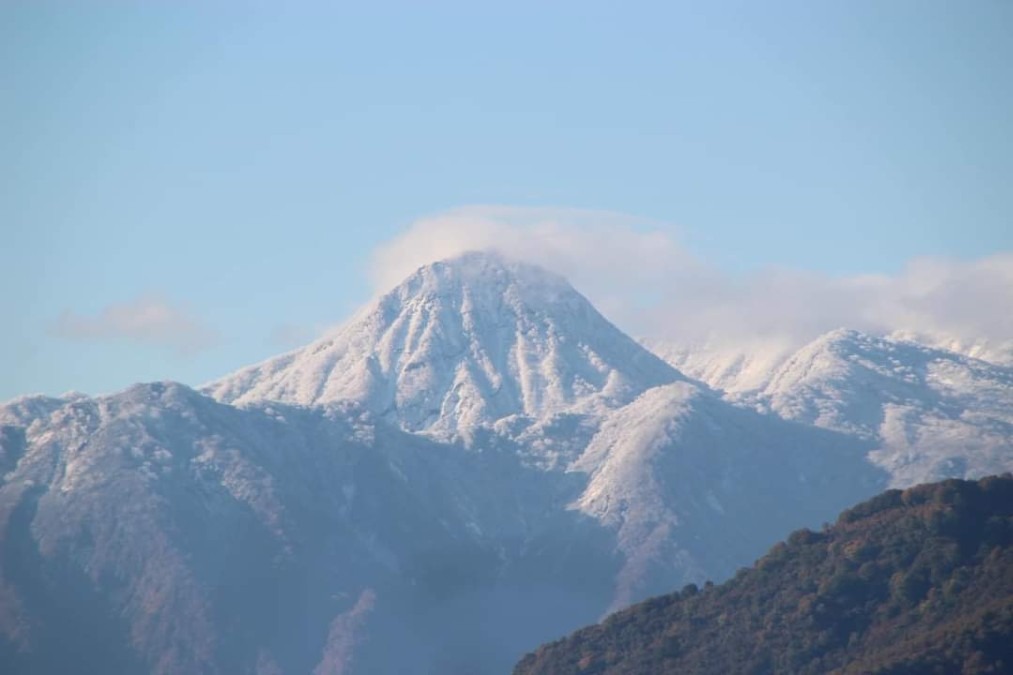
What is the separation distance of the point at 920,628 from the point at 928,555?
8034 millimetres

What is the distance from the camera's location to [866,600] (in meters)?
157

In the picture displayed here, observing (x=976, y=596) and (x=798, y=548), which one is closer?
(x=976, y=596)

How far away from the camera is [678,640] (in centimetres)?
16138

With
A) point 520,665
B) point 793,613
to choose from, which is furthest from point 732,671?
point 520,665

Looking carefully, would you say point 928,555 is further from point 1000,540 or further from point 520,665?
point 520,665

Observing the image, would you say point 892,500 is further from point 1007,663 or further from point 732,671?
point 1007,663

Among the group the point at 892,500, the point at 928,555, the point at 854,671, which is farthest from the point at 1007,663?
the point at 892,500

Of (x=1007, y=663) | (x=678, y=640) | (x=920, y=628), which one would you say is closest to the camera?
(x=1007, y=663)

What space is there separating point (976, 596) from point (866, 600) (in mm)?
8952

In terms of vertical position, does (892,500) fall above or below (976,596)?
above

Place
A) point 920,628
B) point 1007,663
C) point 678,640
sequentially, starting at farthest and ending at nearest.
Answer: point 678,640
point 920,628
point 1007,663

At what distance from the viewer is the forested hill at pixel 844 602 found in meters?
152

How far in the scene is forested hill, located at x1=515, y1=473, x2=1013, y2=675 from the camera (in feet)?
497

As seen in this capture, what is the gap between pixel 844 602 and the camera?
15762cm
